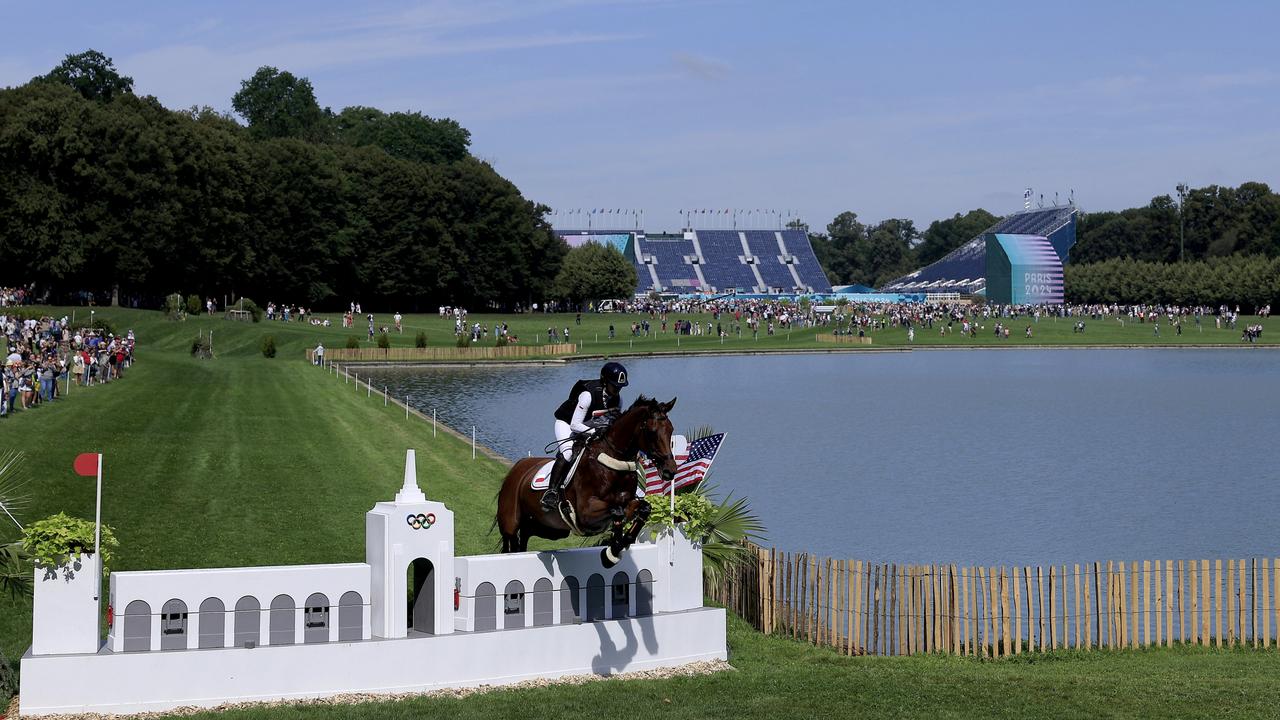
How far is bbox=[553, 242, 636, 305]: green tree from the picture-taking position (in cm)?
15975

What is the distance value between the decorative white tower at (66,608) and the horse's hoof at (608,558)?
17.8 feet

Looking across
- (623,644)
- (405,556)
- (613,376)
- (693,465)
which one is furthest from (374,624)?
(693,465)

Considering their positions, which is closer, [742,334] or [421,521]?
[421,521]

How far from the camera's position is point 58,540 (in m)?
14.6

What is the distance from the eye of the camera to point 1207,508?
141ft

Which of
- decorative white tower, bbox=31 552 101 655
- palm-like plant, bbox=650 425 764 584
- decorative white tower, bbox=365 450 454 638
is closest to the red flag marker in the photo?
decorative white tower, bbox=31 552 101 655

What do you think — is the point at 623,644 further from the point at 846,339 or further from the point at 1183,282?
the point at 1183,282

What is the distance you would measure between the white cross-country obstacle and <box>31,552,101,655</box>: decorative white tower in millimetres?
14

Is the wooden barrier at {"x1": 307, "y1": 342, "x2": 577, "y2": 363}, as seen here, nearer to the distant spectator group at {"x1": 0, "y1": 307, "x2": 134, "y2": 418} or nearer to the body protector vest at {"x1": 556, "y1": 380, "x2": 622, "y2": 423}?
the distant spectator group at {"x1": 0, "y1": 307, "x2": 134, "y2": 418}

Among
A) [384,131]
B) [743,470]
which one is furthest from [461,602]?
[384,131]

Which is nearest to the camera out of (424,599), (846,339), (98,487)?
(98,487)

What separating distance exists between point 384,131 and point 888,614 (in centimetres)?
16171

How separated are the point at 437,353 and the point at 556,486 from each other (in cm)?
8105

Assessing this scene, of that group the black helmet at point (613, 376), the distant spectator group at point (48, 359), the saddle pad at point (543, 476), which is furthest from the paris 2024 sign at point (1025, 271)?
the black helmet at point (613, 376)
